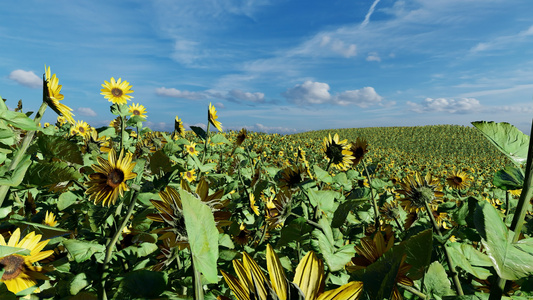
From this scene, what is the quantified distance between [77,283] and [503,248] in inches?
47.2

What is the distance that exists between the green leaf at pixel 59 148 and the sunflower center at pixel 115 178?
1.65 ft

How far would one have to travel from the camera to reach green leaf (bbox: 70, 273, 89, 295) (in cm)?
93

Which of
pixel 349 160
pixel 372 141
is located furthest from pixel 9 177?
pixel 372 141

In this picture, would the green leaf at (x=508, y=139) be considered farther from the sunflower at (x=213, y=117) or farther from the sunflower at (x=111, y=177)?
the sunflower at (x=213, y=117)

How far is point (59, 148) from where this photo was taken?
2.52ft

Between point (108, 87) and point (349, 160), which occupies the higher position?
point (108, 87)

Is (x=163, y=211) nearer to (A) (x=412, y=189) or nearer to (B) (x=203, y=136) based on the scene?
(B) (x=203, y=136)

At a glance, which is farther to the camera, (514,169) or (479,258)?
(479,258)

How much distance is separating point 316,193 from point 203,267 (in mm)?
816

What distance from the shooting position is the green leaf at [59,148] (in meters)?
0.74

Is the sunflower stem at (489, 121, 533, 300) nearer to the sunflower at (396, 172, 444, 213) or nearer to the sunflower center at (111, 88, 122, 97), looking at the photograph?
the sunflower at (396, 172, 444, 213)

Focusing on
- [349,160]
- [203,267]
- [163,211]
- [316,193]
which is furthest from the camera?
[349,160]

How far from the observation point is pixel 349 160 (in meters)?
2.27

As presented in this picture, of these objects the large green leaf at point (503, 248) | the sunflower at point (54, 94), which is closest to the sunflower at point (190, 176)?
the sunflower at point (54, 94)
